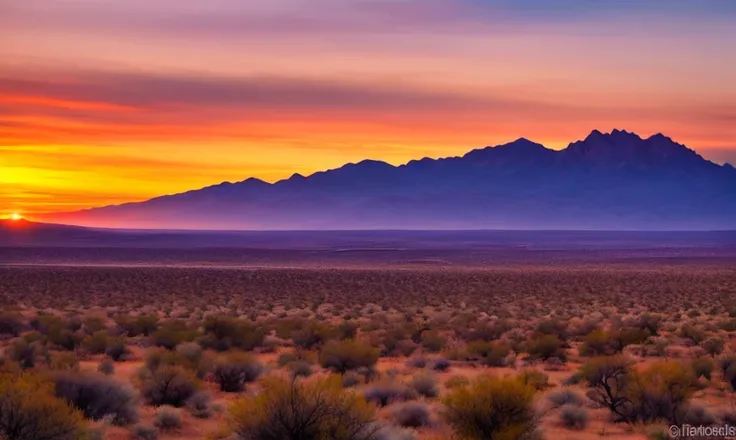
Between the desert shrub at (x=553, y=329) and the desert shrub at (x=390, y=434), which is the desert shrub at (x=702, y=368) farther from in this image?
the desert shrub at (x=390, y=434)

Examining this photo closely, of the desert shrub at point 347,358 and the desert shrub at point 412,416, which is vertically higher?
the desert shrub at point 347,358

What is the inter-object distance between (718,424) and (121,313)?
31.9 m

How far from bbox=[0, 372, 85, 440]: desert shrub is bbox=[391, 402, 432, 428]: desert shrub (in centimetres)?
613

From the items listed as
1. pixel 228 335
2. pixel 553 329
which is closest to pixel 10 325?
pixel 228 335

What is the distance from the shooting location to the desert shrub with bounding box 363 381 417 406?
1883 cm

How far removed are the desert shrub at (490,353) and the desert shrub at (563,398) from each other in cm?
679

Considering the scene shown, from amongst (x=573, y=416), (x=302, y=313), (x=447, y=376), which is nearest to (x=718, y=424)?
(x=573, y=416)

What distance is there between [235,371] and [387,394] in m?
3.92

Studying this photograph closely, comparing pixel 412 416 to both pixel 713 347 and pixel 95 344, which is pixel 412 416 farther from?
pixel 95 344

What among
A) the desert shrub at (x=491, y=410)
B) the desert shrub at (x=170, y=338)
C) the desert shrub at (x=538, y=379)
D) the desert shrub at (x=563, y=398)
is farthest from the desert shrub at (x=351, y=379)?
the desert shrub at (x=170, y=338)

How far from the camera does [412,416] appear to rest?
16.9 metres

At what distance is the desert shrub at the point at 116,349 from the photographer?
26894mm

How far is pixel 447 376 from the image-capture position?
23625 millimetres

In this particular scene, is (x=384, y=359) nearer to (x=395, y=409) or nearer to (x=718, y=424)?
Result: (x=395, y=409)
